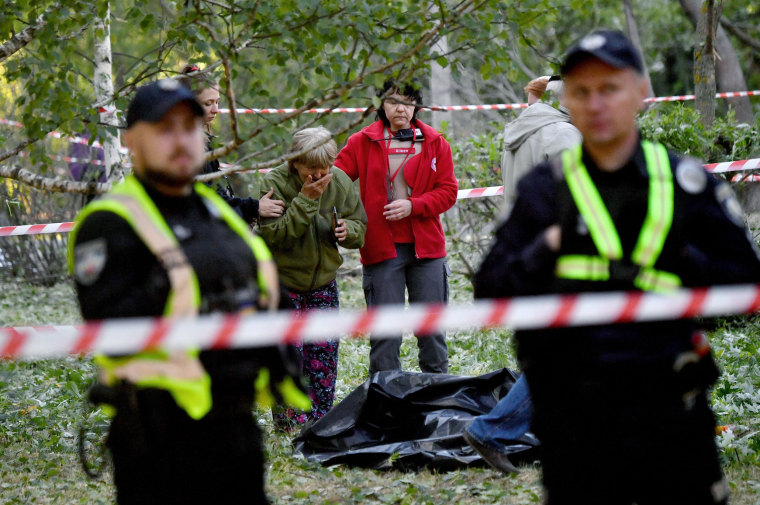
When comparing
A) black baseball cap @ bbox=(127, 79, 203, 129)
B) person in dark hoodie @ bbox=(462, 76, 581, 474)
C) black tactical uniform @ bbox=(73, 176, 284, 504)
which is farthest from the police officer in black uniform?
person in dark hoodie @ bbox=(462, 76, 581, 474)

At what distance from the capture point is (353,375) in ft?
24.5

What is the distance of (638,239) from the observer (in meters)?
2.49

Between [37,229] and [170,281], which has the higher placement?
[37,229]

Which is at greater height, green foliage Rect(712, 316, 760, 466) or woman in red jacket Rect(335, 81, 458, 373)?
woman in red jacket Rect(335, 81, 458, 373)

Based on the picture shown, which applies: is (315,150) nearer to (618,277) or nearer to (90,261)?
(90,261)

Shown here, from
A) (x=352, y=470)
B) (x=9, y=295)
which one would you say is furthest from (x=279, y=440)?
(x=9, y=295)

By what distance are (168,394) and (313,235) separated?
3.11m

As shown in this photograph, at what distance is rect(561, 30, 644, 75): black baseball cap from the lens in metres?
2.53

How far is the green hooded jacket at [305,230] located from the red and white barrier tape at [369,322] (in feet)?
9.24

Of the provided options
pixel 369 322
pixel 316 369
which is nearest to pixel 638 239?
pixel 369 322

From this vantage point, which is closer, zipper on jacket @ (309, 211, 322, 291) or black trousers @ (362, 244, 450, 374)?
zipper on jacket @ (309, 211, 322, 291)

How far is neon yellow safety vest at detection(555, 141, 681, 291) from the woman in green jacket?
2.97 meters

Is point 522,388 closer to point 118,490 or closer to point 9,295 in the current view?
point 118,490

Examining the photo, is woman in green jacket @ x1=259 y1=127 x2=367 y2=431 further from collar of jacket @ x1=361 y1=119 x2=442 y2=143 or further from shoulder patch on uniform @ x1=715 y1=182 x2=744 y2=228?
shoulder patch on uniform @ x1=715 y1=182 x2=744 y2=228
